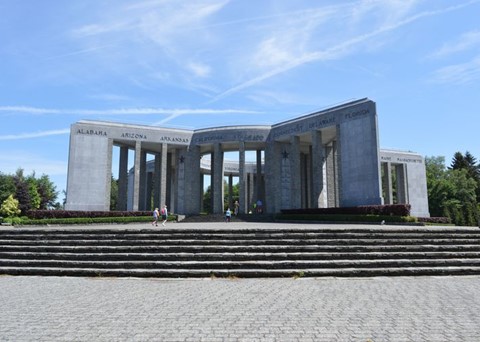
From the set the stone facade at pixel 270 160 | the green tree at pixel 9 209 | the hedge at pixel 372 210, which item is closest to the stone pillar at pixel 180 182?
the stone facade at pixel 270 160

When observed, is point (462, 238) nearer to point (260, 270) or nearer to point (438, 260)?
point (438, 260)

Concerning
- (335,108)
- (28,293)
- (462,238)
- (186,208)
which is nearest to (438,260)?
(462,238)

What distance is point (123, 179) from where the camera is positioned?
38125mm

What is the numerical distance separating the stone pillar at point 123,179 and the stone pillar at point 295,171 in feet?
56.9

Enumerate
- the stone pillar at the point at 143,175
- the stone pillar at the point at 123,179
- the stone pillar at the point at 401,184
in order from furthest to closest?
Answer: the stone pillar at the point at 401,184, the stone pillar at the point at 143,175, the stone pillar at the point at 123,179

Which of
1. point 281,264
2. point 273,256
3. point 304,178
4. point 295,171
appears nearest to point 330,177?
point 295,171

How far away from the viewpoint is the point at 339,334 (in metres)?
5.21

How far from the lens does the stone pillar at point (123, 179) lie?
37625 mm

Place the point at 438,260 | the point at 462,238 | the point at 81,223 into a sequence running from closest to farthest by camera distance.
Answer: the point at 438,260, the point at 462,238, the point at 81,223

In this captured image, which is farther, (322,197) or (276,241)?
(322,197)

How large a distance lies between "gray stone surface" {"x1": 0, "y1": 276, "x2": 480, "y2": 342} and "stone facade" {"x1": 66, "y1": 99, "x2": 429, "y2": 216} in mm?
20448

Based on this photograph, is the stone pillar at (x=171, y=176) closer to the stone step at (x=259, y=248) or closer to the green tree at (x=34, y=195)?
the green tree at (x=34, y=195)

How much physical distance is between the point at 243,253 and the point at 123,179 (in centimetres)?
2922

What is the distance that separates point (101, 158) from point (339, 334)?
110 ft
